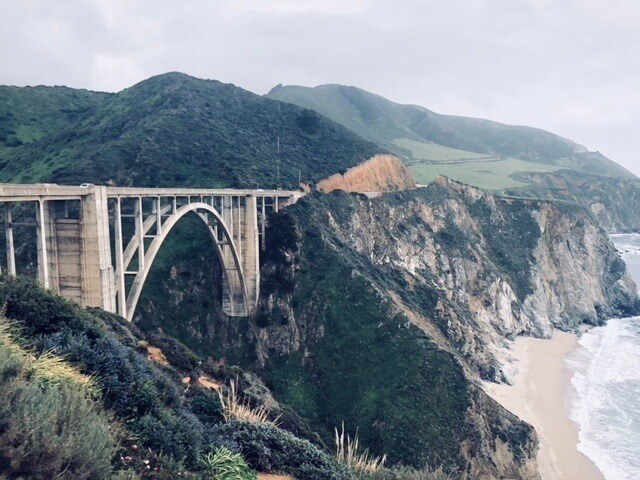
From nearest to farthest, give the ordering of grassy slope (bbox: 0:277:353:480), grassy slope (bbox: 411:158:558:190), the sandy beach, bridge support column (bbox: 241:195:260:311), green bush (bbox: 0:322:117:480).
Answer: green bush (bbox: 0:322:117:480) < grassy slope (bbox: 0:277:353:480) < the sandy beach < bridge support column (bbox: 241:195:260:311) < grassy slope (bbox: 411:158:558:190)

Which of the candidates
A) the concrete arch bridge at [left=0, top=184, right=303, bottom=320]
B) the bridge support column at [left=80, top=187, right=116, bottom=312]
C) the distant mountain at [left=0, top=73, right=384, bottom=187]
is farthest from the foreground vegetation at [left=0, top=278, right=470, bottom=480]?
the distant mountain at [left=0, top=73, right=384, bottom=187]

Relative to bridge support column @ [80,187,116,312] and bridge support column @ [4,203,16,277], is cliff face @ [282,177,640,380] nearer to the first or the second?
bridge support column @ [80,187,116,312]

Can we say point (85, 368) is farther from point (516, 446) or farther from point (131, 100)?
point (131, 100)

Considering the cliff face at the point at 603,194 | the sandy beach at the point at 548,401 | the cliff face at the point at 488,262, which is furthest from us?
the cliff face at the point at 603,194

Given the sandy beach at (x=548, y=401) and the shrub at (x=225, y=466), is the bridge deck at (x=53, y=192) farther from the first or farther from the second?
the sandy beach at (x=548, y=401)

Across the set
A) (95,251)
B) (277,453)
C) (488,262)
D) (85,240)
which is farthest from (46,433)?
(488,262)

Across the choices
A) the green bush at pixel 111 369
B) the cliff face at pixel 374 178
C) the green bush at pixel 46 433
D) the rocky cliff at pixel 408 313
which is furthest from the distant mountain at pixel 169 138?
Answer: the green bush at pixel 46 433
